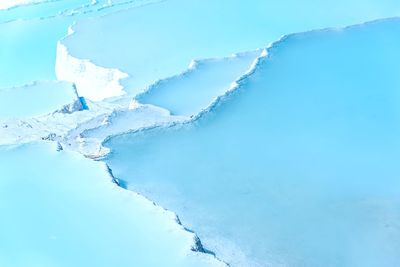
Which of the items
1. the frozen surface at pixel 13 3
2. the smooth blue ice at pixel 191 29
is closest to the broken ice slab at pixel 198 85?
the smooth blue ice at pixel 191 29

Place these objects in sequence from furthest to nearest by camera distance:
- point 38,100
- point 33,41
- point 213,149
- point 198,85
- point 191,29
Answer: point 33,41
point 191,29
point 38,100
point 198,85
point 213,149

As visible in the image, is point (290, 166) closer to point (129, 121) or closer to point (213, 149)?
point (213, 149)

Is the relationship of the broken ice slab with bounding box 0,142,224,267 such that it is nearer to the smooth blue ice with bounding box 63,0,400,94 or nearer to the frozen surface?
the smooth blue ice with bounding box 63,0,400,94

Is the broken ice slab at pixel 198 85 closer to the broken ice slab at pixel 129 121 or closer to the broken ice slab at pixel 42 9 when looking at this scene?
the broken ice slab at pixel 129 121

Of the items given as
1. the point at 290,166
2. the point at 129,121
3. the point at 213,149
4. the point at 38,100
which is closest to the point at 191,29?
the point at 38,100

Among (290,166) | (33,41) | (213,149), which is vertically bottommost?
(290,166)
